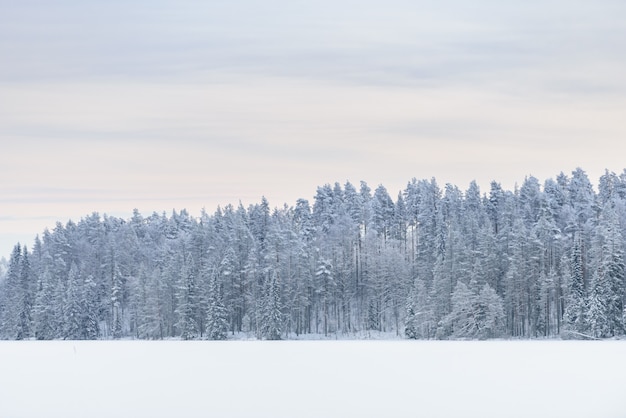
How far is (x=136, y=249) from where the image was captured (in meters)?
172

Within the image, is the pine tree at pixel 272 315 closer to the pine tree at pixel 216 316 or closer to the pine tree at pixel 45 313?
the pine tree at pixel 216 316
